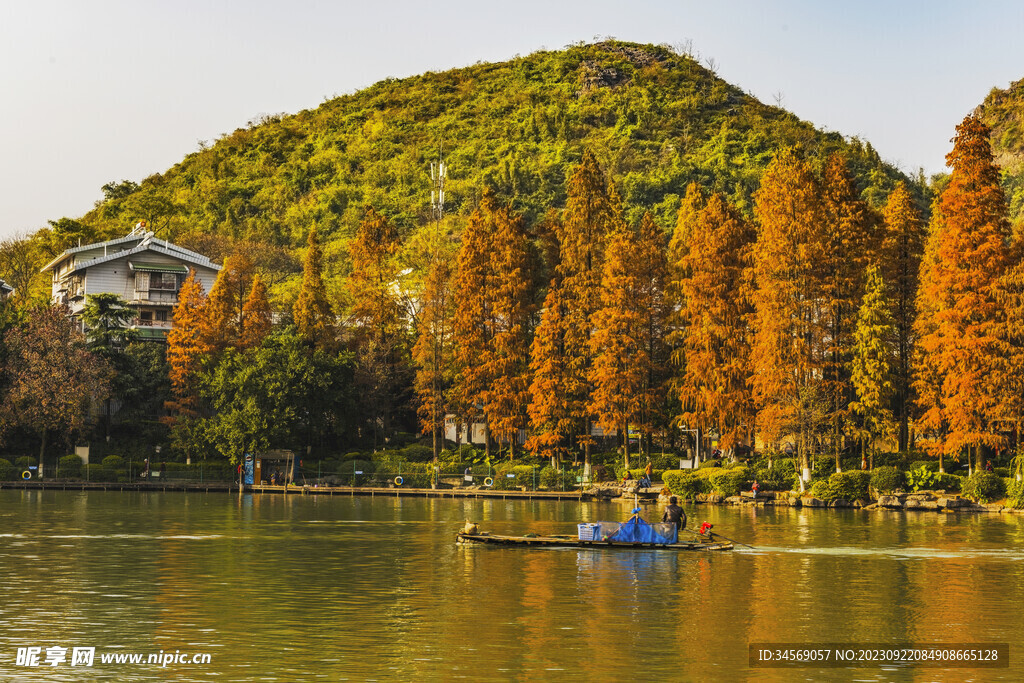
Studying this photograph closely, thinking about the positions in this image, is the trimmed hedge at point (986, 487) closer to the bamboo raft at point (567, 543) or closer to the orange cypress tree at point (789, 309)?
the orange cypress tree at point (789, 309)

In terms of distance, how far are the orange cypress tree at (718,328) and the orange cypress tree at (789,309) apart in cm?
140

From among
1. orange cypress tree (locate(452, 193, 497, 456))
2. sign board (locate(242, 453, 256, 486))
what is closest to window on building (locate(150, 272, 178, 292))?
sign board (locate(242, 453, 256, 486))

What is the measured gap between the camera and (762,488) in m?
64.1

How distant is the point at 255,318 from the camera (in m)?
86.8

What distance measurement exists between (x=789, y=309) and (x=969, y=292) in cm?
992

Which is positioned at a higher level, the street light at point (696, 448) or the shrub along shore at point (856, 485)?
the street light at point (696, 448)

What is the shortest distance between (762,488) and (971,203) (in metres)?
18.8

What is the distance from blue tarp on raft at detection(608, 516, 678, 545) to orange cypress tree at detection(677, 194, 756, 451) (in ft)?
103

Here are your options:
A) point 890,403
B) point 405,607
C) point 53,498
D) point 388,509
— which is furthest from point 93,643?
point 890,403

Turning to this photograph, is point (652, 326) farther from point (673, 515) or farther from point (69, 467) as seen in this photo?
point (69, 467)

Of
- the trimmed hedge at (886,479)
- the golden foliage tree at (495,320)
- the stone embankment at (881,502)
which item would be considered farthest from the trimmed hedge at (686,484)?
the golden foliage tree at (495,320)

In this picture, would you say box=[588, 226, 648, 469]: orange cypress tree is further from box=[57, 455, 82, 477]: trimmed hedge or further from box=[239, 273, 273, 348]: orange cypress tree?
box=[57, 455, 82, 477]: trimmed hedge

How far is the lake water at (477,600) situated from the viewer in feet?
66.9

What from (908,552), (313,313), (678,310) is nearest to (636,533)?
(908,552)
